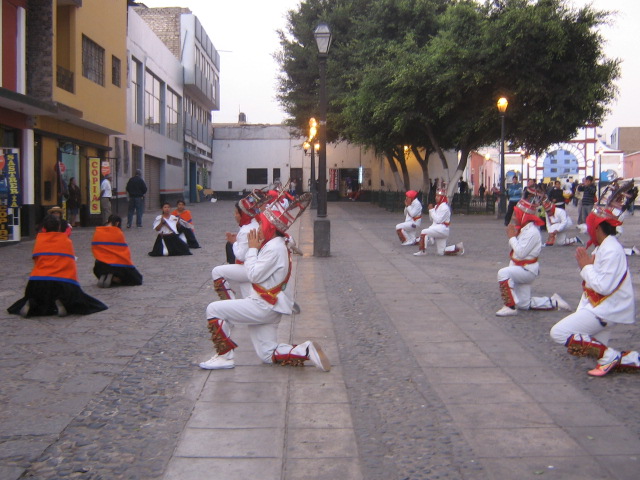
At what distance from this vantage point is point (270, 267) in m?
5.74

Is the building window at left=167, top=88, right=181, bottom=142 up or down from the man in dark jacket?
up

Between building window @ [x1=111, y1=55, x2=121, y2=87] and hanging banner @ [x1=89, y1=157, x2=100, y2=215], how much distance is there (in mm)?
3584

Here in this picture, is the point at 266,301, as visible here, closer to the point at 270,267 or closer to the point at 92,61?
the point at 270,267

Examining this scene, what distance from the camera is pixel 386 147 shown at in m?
33.9

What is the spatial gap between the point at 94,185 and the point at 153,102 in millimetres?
13385

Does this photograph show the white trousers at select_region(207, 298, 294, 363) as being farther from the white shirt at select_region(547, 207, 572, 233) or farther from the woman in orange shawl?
the white shirt at select_region(547, 207, 572, 233)

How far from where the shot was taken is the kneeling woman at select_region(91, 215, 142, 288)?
10.5m

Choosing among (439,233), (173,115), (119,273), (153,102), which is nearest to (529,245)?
(119,273)

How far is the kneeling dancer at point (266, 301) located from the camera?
5.74 meters

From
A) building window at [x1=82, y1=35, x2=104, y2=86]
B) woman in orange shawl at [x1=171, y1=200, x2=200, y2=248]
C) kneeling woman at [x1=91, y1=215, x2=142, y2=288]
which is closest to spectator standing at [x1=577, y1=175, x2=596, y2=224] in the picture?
woman in orange shawl at [x1=171, y1=200, x2=200, y2=248]

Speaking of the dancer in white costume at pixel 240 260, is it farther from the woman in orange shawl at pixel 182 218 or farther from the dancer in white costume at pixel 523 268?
the woman in orange shawl at pixel 182 218

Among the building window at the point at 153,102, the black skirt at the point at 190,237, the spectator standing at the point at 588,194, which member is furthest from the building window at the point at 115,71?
the spectator standing at the point at 588,194

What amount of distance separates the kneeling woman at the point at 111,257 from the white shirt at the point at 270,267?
17.2 ft

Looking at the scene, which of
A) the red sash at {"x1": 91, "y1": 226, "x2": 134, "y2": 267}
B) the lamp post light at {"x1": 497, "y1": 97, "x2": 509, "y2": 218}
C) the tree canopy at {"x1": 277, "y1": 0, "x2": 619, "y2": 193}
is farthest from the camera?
the tree canopy at {"x1": 277, "y1": 0, "x2": 619, "y2": 193}
